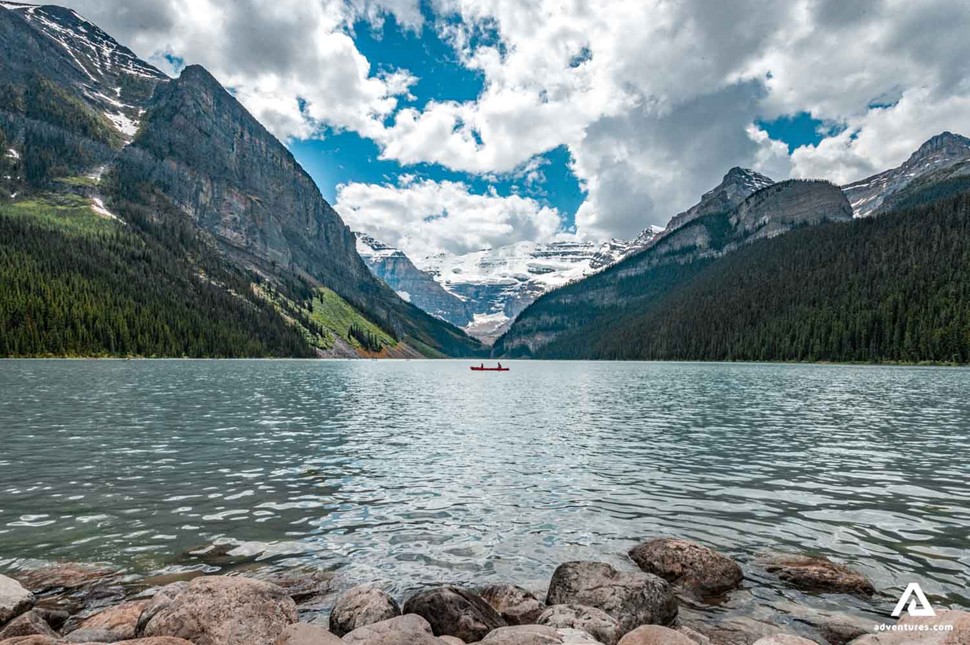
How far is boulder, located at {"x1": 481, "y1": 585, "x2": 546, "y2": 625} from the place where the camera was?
1238 cm

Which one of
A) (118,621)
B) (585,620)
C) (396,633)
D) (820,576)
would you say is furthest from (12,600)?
(820,576)

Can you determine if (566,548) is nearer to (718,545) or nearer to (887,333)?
(718,545)

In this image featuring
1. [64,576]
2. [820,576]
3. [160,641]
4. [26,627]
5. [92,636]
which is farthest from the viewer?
[820,576]

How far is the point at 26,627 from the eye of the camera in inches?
399

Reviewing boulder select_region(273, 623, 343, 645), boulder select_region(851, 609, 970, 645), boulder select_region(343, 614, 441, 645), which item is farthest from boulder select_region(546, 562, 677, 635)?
boulder select_region(273, 623, 343, 645)

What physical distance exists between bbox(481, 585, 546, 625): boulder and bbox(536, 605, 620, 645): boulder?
0.56 meters

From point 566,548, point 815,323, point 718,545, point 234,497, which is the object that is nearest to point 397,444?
point 234,497

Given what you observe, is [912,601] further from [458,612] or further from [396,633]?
[396,633]

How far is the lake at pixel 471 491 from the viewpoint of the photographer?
16.0 m

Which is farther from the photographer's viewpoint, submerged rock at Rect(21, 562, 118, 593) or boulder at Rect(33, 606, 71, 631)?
submerged rock at Rect(21, 562, 118, 593)

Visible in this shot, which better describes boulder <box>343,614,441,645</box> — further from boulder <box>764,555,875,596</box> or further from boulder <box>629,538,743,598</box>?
boulder <box>764,555,875,596</box>

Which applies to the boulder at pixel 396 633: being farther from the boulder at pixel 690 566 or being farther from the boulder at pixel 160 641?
the boulder at pixel 690 566

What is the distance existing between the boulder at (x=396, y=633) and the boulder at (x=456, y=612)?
2.42 feet

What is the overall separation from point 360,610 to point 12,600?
735 centimetres
